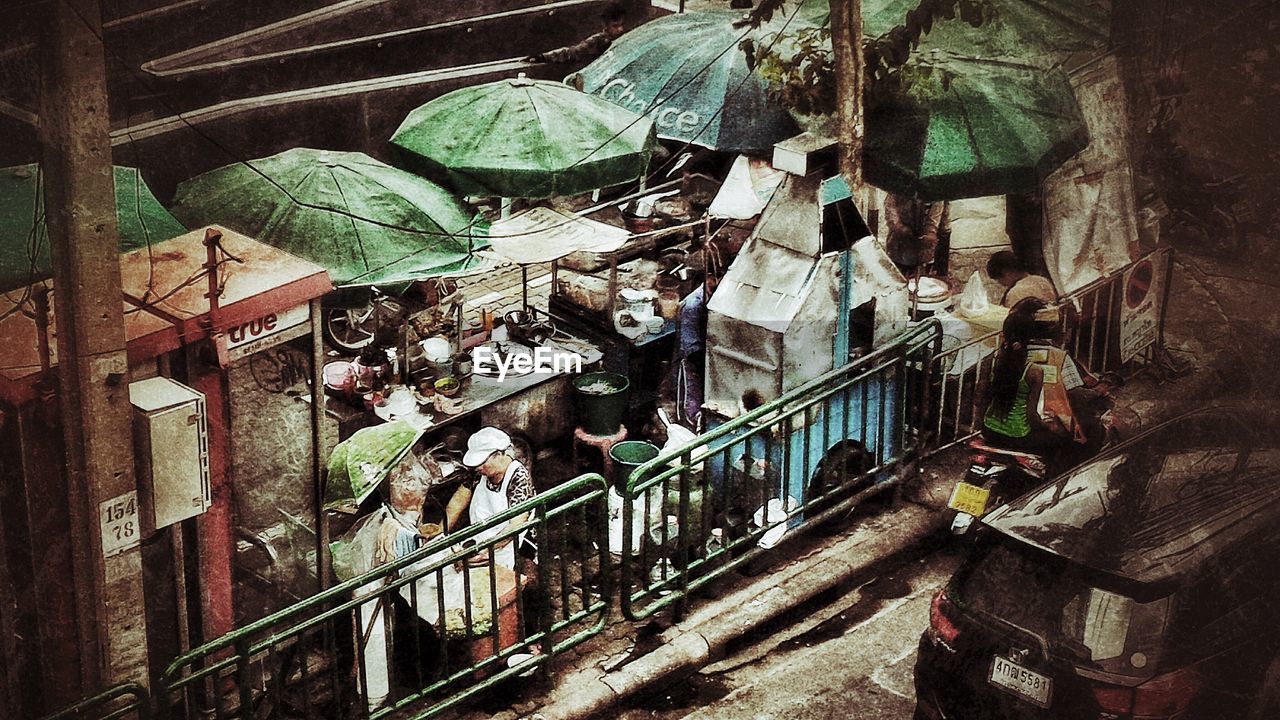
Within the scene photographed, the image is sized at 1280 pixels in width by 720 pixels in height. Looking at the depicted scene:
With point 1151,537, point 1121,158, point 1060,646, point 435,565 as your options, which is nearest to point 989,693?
point 1060,646

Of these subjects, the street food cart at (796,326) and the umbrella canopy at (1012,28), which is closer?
the street food cart at (796,326)

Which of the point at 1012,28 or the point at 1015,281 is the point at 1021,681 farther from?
the point at 1012,28

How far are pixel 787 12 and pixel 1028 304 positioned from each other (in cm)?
229

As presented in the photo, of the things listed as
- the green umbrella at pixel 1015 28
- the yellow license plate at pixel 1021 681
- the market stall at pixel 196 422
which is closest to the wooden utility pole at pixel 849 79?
the green umbrella at pixel 1015 28

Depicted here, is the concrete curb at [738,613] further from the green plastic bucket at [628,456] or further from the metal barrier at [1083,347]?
the green plastic bucket at [628,456]

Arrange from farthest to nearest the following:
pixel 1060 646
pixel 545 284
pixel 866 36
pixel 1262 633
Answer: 1. pixel 545 284
2. pixel 866 36
3. pixel 1262 633
4. pixel 1060 646

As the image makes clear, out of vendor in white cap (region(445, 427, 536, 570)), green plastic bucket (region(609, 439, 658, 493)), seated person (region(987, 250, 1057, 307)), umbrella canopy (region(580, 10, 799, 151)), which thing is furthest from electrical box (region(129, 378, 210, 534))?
seated person (region(987, 250, 1057, 307))

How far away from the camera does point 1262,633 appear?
6867 millimetres

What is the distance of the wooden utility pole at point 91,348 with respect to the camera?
5641 millimetres

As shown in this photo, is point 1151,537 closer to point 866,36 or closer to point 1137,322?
point 1137,322

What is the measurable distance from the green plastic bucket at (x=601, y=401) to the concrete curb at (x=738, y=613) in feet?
3.93

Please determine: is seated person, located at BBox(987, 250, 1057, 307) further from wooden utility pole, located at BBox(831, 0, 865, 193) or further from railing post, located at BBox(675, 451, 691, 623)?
railing post, located at BBox(675, 451, 691, 623)

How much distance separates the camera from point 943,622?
22.1 ft

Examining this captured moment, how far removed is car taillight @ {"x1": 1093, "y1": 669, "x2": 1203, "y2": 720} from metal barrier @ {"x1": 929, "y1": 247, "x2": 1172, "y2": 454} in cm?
267
